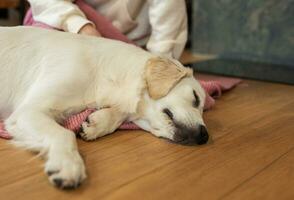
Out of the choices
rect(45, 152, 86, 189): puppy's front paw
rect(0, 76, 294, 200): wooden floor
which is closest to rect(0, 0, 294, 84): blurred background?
rect(0, 76, 294, 200): wooden floor

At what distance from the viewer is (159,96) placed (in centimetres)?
132

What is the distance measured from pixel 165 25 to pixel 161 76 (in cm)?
86

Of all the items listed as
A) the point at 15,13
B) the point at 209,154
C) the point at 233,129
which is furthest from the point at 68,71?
the point at 15,13

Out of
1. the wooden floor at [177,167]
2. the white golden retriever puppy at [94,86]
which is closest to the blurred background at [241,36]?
the wooden floor at [177,167]

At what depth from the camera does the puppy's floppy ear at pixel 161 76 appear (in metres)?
1.32

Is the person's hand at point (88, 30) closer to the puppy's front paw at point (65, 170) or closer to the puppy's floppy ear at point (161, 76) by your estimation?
the puppy's floppy ear at point (161, 76)

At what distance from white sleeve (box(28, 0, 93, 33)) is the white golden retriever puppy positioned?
398mm

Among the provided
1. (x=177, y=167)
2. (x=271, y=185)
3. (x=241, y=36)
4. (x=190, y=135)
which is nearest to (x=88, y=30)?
(x=190, y=135)

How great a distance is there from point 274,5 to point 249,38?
11.7 inches

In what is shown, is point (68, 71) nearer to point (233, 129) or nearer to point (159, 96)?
point (159, 96)

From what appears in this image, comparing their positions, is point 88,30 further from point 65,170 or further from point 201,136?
point 65,170

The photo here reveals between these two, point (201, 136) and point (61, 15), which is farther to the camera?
point (61, 15)

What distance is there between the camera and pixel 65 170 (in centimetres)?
95

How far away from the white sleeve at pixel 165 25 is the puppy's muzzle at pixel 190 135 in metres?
0.85
